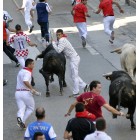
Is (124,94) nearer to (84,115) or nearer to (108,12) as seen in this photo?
(84,115)

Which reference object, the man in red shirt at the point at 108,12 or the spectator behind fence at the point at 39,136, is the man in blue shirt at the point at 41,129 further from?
the man in red shirt at the point at 108,12

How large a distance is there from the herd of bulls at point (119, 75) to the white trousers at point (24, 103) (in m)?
1.90

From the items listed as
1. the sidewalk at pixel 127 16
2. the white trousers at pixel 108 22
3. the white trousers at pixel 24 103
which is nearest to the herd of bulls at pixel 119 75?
the white trousers at pixel 24 103

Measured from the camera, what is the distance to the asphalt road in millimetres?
13758

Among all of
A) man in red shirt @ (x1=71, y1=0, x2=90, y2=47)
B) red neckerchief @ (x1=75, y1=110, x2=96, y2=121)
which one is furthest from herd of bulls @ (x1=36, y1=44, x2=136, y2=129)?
man in red shirt @ (x1=71, y1=0, x2=90, y2=47)

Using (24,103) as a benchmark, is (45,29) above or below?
above

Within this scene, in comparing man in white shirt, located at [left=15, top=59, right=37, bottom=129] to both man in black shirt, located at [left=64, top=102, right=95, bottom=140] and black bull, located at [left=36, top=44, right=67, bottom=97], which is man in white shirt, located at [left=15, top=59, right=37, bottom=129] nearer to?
black bull, located at [left=36, top=44, right=67, bottom=97]

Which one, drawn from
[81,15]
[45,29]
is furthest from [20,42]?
[45,29]

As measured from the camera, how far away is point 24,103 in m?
13.6

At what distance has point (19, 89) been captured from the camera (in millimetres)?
13539

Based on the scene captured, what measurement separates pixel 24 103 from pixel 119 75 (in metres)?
2.37

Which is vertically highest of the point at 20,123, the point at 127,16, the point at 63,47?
the point at 127,16

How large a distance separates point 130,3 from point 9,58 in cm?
991

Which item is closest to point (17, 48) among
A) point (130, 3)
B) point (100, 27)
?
point (100, 27)
